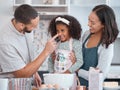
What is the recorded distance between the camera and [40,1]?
3.68 m

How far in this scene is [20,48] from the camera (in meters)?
2.10

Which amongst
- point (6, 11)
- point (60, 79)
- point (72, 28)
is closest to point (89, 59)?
point (72, 28)

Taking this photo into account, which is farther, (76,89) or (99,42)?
(99,42)

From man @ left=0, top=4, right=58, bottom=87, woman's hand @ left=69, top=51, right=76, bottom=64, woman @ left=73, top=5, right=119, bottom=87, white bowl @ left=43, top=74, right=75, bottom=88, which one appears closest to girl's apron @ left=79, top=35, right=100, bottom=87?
woman @ left=73, top=5, right=119, bottom=87

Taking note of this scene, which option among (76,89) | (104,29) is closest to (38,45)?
(104,29)

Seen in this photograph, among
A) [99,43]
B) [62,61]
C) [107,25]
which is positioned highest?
[107,25]

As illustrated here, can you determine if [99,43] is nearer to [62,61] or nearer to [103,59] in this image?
[103,59]

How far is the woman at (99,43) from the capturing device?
72.8 inches

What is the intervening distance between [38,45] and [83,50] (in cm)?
166

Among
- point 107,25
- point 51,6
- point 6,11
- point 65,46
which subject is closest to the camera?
point 107,25

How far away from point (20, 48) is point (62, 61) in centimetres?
29

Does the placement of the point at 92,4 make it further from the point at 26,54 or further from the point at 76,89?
the point at 76,89

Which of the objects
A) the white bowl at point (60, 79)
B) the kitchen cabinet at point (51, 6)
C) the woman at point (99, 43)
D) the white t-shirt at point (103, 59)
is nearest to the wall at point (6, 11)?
the kitchen cabinet at point (51, 6)

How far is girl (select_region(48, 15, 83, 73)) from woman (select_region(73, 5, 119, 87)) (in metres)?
0.07
